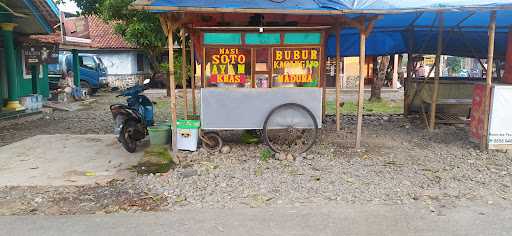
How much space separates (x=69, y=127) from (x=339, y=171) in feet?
25.4

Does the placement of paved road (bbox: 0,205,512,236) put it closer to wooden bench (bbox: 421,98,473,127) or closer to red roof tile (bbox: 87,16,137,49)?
wooden bench (bbox: 421,98,473,127)

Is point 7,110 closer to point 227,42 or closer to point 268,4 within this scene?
point 227,42

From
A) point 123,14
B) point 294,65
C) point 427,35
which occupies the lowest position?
point 294,65

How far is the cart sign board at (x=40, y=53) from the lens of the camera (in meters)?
14.3

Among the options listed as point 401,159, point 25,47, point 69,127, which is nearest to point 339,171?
point 401,159

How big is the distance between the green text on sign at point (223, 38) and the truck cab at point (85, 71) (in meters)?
15.3

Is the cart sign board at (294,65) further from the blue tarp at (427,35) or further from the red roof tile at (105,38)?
the red roof tile at (105,38)

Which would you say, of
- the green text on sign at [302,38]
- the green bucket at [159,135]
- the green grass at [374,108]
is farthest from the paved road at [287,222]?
the green grass at [374,108]

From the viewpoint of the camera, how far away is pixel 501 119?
24.0ft

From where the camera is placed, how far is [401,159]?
6.92 meters

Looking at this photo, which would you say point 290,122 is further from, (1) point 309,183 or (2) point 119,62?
(2) point 119,62

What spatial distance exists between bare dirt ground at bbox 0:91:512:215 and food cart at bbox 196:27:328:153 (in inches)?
21.1

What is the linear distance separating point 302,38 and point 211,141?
225 centimetres

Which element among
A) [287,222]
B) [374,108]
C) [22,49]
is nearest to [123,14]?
[22,49]
